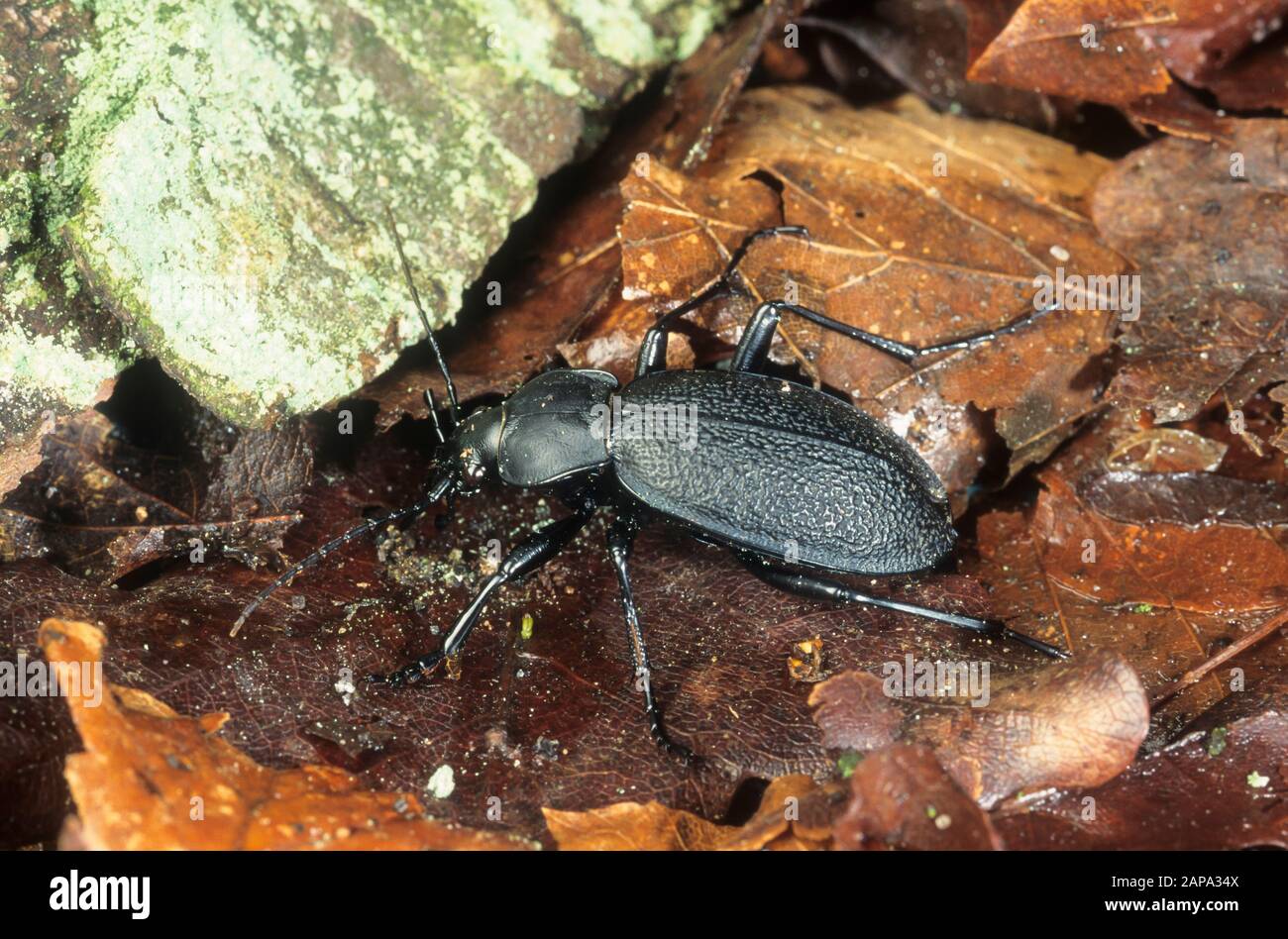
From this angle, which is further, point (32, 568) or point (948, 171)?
point (948, 171)

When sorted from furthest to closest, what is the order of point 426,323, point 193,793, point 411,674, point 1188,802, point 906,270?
point 906,270 → point 426,323 → point 411,674 → point 1188,802 → point 193,793

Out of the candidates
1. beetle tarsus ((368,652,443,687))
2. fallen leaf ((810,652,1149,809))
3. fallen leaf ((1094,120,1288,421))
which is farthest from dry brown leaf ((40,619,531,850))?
fallen leaf ((1094,120,1288,421))

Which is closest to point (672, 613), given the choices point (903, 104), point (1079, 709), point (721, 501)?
point (721, 501)

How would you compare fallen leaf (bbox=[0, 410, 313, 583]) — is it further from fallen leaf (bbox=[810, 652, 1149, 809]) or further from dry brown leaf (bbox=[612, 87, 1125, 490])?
fallen leaf (bbox=[810, 652, 1149, 809])

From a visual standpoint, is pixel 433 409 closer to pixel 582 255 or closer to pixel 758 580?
pixel 582 255

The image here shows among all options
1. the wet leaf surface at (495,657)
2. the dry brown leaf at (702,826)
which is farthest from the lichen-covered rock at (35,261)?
the dry brown leaf at (702,826)

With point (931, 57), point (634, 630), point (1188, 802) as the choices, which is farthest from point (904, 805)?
point (931, 57)

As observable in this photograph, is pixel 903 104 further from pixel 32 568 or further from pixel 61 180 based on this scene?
pixel 32 568
